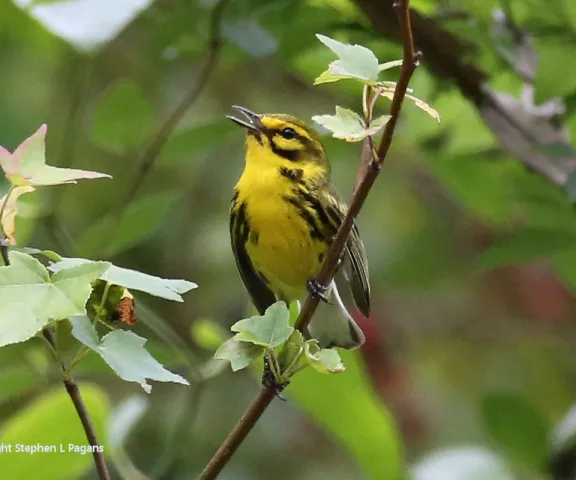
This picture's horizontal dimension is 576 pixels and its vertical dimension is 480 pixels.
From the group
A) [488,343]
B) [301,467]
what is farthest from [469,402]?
[301,467]

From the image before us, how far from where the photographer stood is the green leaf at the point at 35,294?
58 centimetres

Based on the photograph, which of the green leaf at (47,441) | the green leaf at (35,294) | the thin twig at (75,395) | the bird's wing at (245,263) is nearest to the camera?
the green leaf at (35,294)

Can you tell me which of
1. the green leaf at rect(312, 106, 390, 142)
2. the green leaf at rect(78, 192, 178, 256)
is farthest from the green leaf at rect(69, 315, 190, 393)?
the green leaf at rect(78, 192, 178, 256)

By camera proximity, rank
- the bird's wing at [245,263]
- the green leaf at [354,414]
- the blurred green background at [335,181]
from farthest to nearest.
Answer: the bird's wing at [245,263], the green leaf at [354,414], the blurred green background at [335,181]

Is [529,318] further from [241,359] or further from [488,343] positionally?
[241,359]

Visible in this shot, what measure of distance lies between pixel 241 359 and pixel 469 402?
2.14 m

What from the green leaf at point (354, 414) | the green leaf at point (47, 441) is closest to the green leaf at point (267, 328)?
the green leaf at point (47, 441)

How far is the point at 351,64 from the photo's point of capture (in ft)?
Result: 2.14

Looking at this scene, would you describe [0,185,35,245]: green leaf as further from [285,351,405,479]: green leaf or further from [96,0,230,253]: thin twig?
[285,351,405,479]: green leaf

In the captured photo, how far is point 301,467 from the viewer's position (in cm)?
260

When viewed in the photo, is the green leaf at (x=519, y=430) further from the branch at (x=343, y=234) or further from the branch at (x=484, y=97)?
the branch at (x=343, y=234)

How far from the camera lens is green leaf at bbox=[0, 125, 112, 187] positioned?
2.07 feet

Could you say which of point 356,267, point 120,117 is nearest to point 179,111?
point 120,117

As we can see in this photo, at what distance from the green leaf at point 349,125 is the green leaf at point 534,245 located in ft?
2.39
